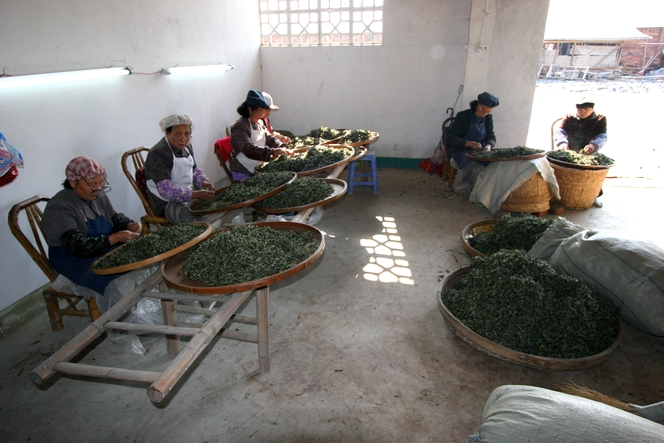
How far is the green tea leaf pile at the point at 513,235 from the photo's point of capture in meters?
3.35

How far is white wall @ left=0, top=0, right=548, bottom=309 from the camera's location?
2.95 meters

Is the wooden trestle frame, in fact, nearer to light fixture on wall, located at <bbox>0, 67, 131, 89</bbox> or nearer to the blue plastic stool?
light fixture on wall, located at <bbox>0, 67, 131, 89</bbox>

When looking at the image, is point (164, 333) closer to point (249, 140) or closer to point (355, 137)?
point (249, 140)

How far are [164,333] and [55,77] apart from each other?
2340 mm

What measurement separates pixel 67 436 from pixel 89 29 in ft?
10.3

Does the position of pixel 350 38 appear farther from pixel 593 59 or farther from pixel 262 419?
pixel 593 59

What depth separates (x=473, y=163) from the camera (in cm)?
538

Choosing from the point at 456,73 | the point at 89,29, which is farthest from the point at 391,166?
the point at 89,29

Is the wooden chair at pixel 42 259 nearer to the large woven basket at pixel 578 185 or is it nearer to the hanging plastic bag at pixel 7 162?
the hanging plastic bag at pixel 7 162

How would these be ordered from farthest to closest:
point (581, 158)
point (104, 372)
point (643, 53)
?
point (643, 53) < point (581, 158) < point (104, 372)

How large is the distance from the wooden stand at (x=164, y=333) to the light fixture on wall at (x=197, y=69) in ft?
9.71

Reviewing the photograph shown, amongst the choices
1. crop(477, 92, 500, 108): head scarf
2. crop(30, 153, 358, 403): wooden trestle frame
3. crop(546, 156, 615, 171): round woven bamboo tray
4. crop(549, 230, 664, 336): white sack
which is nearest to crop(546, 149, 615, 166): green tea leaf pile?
crop(546, 156, 615, 171): round woven bamboo tray

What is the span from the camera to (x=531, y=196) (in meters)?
4.55

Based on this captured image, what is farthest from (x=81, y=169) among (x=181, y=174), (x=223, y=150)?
(x=223, y=150)
